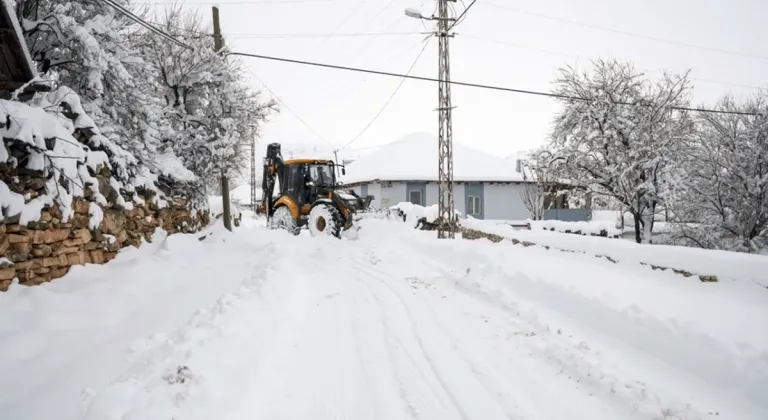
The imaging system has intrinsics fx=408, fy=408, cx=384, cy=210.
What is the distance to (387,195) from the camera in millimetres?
29328

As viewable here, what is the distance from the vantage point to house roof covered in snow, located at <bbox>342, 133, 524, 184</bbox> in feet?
98.0

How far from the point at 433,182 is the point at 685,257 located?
22.9m

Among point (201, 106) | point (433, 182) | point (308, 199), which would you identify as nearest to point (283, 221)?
point (308, 199)

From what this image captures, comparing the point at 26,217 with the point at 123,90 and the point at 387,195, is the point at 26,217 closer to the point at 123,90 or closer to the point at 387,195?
the point at 123,90

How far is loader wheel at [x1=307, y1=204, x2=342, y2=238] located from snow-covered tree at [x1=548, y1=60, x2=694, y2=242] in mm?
9558

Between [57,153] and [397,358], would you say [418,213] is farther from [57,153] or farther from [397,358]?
[397,358]

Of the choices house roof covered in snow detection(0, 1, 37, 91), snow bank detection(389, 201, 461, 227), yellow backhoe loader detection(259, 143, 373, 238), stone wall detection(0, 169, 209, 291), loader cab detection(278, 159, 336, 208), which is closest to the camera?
stone wall detection(0, 169, 209, 291)

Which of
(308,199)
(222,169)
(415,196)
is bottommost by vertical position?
(308,199)

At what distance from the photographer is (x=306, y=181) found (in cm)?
1481

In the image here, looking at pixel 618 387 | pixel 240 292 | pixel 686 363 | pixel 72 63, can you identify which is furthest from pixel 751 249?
pixel 72 63

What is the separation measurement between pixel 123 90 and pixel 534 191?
25.2m

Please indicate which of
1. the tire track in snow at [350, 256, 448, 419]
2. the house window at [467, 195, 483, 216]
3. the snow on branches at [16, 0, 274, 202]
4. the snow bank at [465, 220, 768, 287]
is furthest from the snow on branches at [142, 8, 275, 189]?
the house window at [467, 195, 483, 216]

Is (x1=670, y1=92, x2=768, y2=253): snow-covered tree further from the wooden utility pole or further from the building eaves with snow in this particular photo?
the building eaves with snow

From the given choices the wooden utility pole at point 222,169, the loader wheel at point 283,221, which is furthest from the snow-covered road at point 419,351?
the loader wheel at point 283,221
